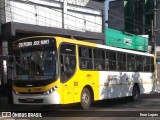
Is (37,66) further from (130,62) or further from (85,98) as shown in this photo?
(130,62)

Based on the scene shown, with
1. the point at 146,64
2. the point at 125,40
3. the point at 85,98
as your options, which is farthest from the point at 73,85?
the point at 125,40

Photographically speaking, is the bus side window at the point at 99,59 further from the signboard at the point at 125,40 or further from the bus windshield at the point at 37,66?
the signboard at the point at 125,40

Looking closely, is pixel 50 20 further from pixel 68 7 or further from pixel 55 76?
pixel 55 76

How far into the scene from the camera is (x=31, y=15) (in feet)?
81.0

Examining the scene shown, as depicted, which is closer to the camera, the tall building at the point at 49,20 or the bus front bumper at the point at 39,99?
the bus front bumper at the point at 39,99

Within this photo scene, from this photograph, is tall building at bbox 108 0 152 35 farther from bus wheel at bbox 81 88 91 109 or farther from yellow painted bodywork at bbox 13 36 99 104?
bus wheel at bbox 81 88 91 109

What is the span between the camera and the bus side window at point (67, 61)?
14.1 metres

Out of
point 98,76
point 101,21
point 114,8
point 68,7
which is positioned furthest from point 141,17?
point 98,76

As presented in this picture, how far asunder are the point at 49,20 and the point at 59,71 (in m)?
12.9

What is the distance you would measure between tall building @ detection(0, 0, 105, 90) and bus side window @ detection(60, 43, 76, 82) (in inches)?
233

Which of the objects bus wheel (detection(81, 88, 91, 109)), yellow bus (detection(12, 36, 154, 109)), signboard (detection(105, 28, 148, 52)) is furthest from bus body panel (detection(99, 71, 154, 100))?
signboard (detection(105, 28, 148, 52))

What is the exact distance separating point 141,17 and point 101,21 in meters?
26.2

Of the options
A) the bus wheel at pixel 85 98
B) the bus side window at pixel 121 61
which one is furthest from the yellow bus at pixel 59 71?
the bus side window at pixel 121 61

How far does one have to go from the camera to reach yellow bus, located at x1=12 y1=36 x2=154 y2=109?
1375 centimetres
